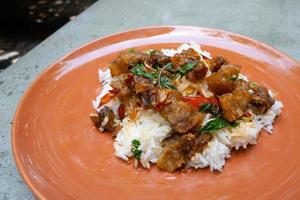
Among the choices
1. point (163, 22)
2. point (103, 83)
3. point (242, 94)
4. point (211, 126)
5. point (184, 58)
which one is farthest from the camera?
point (163, 22)

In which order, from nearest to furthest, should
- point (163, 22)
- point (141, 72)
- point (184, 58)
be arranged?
point (141, 72), point (184, 58), point (163, 22)

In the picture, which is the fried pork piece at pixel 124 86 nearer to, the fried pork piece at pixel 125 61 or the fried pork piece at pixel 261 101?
the fried pork piece at pixel 125 61

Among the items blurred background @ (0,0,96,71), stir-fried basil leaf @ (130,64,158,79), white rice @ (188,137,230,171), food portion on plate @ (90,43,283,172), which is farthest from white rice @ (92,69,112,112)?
blurred background @ (0,0,96,71)

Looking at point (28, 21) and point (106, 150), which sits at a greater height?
point (106, 150)

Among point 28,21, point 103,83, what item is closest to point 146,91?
point 103,83

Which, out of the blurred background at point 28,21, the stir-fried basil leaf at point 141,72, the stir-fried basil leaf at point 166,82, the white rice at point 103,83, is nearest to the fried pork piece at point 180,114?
the stir-fried basil leaf at point 166,82

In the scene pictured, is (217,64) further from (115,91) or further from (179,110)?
(115,91)

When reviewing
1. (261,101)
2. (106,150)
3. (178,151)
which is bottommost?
(106,150)

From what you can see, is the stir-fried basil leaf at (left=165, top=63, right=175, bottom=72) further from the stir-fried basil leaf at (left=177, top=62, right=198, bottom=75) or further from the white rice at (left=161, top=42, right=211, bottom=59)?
the white rice at (left=161, top=42, right=211, bottom=59)
